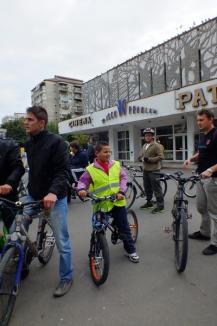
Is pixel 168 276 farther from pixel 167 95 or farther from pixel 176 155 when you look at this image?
pixel 176 155

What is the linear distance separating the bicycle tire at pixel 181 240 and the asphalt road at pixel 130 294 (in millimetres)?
128

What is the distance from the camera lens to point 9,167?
3.48 metres

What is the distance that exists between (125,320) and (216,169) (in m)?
2.10

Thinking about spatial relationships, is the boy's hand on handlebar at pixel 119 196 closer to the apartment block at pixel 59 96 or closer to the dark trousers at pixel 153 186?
the dark trousers at pixel 153 186

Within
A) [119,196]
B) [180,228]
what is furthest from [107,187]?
[180,228]

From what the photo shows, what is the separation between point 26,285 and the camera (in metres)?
3.52

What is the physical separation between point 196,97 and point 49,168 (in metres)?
15.4

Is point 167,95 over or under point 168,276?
over

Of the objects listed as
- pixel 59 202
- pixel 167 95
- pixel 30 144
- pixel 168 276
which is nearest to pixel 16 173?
pixel 30 144

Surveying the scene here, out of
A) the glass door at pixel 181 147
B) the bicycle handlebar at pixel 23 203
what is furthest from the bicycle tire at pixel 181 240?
the glass door at pixel 181 147

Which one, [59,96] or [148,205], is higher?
[59,96]

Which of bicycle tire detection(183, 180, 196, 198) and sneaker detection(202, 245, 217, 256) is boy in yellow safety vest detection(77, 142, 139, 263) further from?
bicycle tire detection(183, 180, 196, 198)

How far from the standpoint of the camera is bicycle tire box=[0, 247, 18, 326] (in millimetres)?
2619

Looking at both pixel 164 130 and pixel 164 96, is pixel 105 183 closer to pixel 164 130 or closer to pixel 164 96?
pixel 164 96
